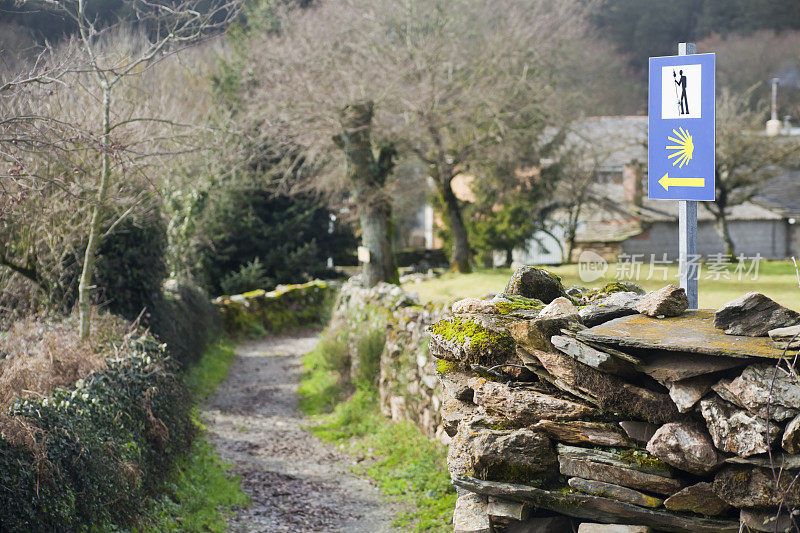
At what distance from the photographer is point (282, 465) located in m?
8.49

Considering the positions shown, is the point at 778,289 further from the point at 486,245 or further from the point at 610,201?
the point at 610,201

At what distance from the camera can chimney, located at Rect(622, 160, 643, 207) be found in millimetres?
27294

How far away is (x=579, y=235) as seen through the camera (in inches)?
1059

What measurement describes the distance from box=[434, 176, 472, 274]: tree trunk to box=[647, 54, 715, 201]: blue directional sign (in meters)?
15.8

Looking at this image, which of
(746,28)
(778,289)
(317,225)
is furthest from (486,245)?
(746,28)

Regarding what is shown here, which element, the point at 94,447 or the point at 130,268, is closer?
the point at 94,447

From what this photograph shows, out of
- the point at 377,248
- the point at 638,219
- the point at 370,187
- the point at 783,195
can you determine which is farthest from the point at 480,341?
the point at 783,195

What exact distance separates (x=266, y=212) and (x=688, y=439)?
1914 cm

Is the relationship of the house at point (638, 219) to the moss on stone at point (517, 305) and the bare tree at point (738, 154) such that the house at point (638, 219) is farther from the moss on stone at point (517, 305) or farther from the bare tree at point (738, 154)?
the moss on stone at point (517, 305)

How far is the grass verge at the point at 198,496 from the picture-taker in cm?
618

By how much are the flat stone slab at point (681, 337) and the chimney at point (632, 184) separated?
24.3 m

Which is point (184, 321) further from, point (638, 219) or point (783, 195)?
point (783, 195)

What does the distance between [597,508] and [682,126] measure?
6.83 feet

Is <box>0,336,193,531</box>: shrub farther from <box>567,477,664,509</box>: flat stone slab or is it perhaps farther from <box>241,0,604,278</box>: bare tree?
<box>241,0,604,278</box>: bare tree
